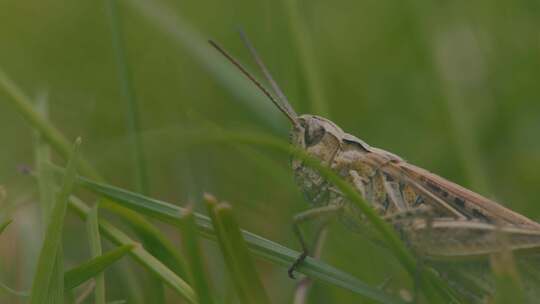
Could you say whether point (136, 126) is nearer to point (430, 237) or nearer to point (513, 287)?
point (430, 237)

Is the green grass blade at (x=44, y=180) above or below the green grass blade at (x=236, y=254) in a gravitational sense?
below

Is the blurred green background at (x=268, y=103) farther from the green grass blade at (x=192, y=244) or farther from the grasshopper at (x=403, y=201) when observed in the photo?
the green grass blade at (x=192, y=244)

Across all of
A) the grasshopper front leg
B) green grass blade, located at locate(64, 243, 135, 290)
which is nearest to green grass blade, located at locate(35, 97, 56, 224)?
green grass blade, located at locate(64, 243, 135, 290)

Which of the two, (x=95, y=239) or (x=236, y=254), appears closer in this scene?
(x=236, y=254)

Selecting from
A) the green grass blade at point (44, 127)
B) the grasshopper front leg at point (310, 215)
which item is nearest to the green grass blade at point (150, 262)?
the green grass blade at point (44, 127)

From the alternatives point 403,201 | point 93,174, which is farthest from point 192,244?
point 403,201

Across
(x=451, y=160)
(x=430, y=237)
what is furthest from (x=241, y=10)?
(x=430, y=237)

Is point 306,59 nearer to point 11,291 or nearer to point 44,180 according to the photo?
point 44,180
